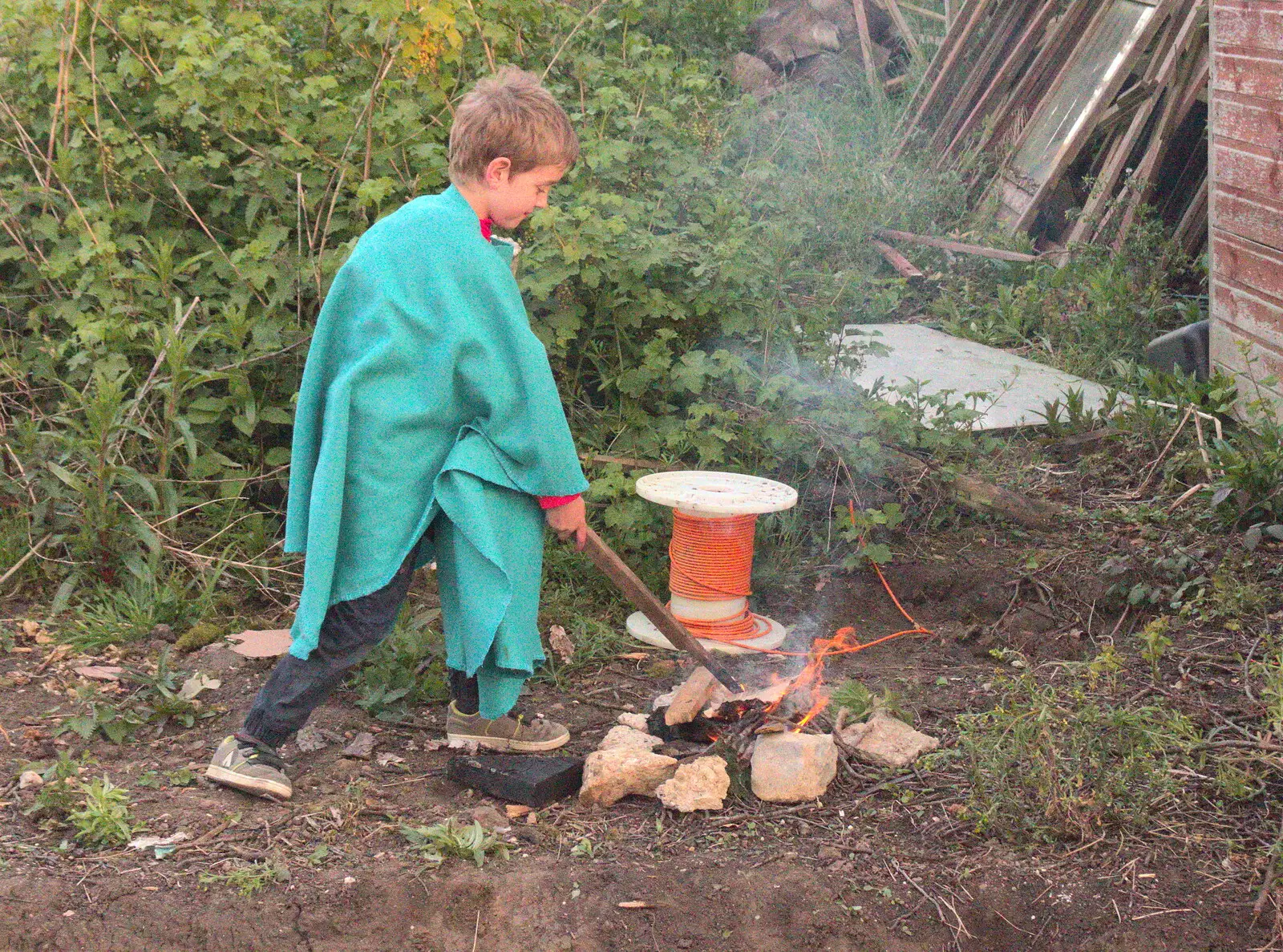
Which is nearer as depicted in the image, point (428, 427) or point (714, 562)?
point (428, 427)

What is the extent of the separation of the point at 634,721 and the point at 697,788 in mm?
620

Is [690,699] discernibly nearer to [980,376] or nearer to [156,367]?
[156,367]

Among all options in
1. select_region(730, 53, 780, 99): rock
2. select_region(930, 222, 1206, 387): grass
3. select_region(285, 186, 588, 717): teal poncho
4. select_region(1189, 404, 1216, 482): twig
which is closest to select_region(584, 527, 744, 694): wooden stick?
select_region(285, 186, 588, 717): teal poncho

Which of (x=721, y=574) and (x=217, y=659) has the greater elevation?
(x=721, y=574)

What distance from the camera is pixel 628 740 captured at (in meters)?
3.57

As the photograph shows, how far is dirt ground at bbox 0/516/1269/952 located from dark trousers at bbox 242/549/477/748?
0.21 metres

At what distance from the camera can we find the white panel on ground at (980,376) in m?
6.07

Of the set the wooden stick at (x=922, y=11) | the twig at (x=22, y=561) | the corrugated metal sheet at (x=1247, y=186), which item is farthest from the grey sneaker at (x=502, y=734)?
the wooden stick at (x=922, y=11)

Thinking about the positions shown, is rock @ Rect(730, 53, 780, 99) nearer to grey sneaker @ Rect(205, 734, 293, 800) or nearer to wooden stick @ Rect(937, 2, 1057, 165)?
wooden stick @ Rect(937, 2, 1057, 165)

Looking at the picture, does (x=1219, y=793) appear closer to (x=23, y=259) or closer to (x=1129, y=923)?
(x=1129, y=923)

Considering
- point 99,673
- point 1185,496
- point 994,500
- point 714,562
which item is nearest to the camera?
point 99,673

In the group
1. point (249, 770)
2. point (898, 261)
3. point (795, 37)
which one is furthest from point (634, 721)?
point (795, 37)

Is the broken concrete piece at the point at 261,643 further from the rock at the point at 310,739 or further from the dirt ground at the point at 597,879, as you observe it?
the dirt ground at the point at 597,879

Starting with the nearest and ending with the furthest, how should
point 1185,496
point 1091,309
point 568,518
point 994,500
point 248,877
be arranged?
1. point 248,877
2. point 568,518
3. point 1185,496
4. point 994,500
5. point 1091,309
